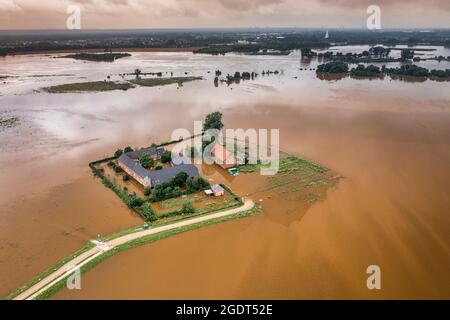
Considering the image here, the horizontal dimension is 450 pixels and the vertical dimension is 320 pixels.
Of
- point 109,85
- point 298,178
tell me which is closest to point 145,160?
point 298,178

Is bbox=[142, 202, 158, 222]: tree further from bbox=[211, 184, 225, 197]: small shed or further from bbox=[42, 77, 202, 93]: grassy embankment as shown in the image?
bbox=[42, 77, 202, 93]: grassy embankment

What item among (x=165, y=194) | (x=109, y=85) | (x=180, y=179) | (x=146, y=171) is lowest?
(x=165, y=194)

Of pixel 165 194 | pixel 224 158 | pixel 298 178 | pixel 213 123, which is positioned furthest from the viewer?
pixel 213 123

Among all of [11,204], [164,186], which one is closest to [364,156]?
[164,186]

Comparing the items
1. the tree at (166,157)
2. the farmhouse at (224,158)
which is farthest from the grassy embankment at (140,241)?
the tree at (166,157)

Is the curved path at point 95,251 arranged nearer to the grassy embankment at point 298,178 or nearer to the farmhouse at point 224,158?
the grassy embankment at point 298,178

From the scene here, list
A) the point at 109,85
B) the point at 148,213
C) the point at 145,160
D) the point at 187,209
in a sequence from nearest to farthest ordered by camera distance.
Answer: the point at 148,213 < the point at 187,209 < the point at 145,160 < the point at 109,85

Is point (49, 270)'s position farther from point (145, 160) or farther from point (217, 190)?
point (145, 160)

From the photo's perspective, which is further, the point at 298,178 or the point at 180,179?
the point at 298,178
